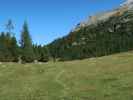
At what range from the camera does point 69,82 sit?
4866 cm

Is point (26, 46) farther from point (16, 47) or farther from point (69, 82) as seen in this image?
point (69, 82)

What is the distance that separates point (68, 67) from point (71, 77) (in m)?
12.2

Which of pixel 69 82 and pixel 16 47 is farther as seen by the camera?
pixel 16 47

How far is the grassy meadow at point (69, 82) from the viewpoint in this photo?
1532 inches

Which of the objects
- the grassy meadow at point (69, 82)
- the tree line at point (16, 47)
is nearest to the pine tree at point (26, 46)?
the tree line at point (16, 47)

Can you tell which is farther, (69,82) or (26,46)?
(26,46)

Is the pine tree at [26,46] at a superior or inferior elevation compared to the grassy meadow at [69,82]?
superior

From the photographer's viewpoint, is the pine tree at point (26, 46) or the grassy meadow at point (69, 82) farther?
the pine tree at point (26, 46)

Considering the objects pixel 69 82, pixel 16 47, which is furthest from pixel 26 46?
pixel 69 82

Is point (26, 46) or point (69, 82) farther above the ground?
point (26, 46)

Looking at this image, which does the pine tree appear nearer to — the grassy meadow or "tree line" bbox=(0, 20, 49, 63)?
"tree line" bbox=(0, 20, 49, 63)

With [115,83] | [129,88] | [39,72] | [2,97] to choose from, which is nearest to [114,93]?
[129,88]

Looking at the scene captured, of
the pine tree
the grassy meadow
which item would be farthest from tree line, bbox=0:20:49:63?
the grassy meadow

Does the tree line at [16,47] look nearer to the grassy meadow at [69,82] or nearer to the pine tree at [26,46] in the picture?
the pine tree at [26,46]
